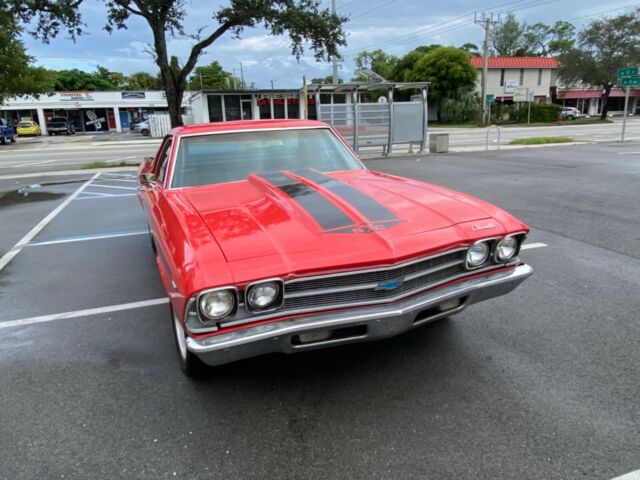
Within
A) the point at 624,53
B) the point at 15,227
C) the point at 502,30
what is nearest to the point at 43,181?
the point at 15,227

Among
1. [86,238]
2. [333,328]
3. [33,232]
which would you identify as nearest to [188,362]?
[333,328]

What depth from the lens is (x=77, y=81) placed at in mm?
71688

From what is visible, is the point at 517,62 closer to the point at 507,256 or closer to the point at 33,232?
the point at 33,232

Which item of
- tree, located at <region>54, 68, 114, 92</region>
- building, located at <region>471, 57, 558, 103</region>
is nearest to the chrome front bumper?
building, located at <region>471, 57, 558, 103</region>

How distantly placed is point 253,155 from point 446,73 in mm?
50875

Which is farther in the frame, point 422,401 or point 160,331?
point 160,331

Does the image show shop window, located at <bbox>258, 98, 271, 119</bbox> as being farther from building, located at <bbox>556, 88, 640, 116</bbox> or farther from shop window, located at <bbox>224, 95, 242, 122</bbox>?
building, located at <bbox>556, 88, 640, 116</bbox>

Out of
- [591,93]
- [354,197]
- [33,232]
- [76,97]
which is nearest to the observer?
[354,197]

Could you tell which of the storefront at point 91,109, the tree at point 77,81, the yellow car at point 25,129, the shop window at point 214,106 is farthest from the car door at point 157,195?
the tree at point 77,81

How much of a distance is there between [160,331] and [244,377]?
1.10m

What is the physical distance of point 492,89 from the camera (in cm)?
5962

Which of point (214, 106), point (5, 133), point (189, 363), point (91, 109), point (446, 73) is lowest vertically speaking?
point (189, 363)

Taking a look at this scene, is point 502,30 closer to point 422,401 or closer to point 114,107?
point 114,107

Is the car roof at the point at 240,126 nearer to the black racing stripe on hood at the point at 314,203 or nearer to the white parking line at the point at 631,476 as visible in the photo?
the black racing stripe on hood at the point at 314,203
